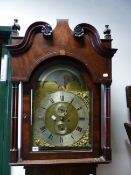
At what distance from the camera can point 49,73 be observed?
117 centimetres

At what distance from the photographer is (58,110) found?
45.6 inches

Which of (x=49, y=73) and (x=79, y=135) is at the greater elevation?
(x=49, y=73)

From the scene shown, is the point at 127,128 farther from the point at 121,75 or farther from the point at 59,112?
the point at 59,112

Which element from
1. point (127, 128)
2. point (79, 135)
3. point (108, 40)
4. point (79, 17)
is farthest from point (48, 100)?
point (79, 17)

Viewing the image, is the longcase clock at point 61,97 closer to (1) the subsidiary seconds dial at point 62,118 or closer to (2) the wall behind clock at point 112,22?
(1) the subsidiary seconds dial at point 62,118

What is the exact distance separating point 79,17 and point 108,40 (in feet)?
1.29

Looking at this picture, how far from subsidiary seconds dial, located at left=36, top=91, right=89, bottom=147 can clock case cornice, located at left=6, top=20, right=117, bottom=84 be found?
0.15 meters

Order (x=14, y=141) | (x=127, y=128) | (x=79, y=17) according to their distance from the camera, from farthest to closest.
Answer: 1. (x=79, y=17)
2. (x=127, y=128)
3. (x=14, y=141)

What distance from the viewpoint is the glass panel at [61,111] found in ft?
3.74

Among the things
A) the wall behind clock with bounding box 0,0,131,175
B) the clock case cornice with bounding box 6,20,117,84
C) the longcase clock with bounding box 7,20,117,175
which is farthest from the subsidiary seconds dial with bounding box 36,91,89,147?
the wall behind clock with bounding box 0,0,131,175

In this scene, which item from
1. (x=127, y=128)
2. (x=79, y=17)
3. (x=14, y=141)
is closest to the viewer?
(x=14, y=141)

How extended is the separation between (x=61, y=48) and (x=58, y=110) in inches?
11.6

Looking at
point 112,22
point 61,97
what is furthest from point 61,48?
point 112,22

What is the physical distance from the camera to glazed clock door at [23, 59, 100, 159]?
113cm
